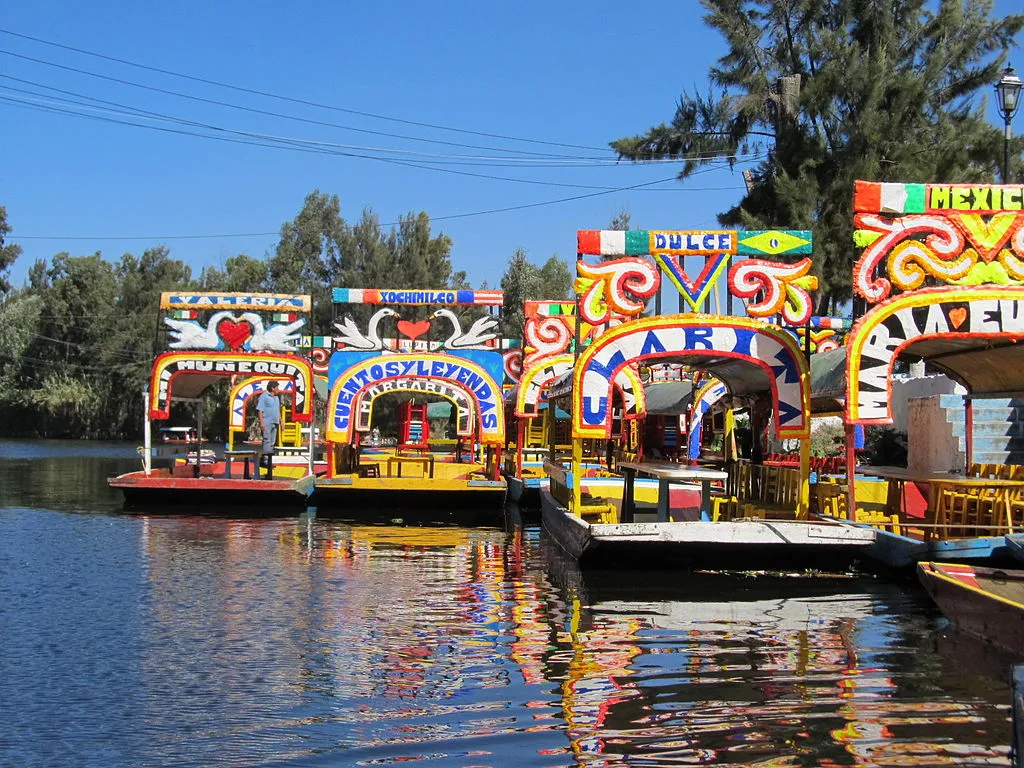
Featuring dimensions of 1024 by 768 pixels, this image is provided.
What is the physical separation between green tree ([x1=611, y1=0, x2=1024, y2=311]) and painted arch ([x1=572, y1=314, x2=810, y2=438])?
46.1 feet

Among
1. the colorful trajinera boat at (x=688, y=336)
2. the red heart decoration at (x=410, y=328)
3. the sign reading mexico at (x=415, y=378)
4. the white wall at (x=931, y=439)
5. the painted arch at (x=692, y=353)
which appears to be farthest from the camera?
the red heart decoration at (x=410, y=328)

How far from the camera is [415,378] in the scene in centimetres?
2603

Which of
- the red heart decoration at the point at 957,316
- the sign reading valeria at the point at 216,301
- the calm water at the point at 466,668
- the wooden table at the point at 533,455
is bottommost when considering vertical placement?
the calm water at the point at 466,668

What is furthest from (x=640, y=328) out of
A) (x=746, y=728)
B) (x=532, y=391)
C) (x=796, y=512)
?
(x=532, y=391)

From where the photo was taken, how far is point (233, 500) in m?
25.4

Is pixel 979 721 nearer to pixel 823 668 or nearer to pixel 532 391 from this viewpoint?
pixel 823 668

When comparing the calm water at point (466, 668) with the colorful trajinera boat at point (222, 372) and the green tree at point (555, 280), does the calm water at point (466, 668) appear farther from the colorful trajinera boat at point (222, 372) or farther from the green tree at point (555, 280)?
the green tree at point (555, 280)

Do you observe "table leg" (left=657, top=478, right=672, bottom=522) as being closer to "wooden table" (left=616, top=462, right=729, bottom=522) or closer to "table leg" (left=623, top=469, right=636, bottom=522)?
"wooden table" (left=616, top=462, right=729, bottom=522)

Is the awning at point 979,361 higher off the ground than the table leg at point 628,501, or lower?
higher

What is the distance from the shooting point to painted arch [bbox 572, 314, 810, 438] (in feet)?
54.2

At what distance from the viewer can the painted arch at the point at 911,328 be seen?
15.1 metres

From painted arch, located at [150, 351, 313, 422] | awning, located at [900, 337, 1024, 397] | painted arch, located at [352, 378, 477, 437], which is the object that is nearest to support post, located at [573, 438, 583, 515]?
awning, located at [900, 337, 1024, 397]

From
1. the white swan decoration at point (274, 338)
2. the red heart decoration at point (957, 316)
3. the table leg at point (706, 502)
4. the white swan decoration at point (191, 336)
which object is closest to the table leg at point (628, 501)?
the table leg at point (706, 502)

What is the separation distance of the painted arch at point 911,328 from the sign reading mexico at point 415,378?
464 inches
